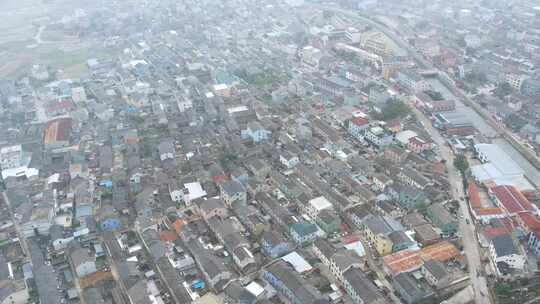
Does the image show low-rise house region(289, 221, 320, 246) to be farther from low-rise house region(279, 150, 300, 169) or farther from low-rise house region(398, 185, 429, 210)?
low-rise house region(279, 150, 300, 169)

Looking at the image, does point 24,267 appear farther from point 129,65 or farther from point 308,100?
point 129,65

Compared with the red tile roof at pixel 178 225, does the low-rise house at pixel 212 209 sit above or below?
above

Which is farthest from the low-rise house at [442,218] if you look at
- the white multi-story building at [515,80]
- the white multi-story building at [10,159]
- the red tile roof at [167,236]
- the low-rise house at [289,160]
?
the white multi-story building at [10,159]

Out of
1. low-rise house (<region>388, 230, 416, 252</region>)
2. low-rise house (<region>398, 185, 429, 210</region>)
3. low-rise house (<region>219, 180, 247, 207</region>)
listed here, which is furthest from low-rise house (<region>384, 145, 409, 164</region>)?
→ low-rise house (<region>219, 180, 247, 207</region>)

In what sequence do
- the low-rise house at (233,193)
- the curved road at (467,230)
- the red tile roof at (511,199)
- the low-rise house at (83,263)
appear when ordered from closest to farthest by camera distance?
1. the curved road at (467,230)
2. the low-rise house at (83,263)
3. the red tile roof at (511,199)
4. the low-rise house at (233,193)

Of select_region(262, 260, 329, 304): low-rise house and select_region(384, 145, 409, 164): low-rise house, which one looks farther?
select_region(384, 145, 409, 164): low-rise house

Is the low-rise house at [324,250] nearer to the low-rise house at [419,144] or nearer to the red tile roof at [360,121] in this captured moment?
the low-rise house at [419,144]
